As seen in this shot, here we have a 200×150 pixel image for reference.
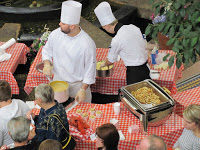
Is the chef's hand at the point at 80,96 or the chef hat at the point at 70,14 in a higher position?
the chef hat at the point at 70,14

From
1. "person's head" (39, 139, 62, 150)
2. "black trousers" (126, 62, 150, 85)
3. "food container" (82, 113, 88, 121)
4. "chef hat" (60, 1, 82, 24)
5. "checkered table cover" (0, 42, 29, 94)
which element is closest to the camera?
"person's head" (39, 139, 62, 150)

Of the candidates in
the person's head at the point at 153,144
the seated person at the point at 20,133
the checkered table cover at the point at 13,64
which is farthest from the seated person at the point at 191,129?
the checkered table cover at the point at 13,64

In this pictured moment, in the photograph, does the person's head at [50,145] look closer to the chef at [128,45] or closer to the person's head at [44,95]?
the person's head at [44,95]

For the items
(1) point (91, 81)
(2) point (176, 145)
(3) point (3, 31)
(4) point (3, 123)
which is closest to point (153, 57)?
(1) point (91, 81)

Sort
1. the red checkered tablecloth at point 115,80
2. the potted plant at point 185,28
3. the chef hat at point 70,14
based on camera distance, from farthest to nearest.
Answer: the red checkered tablecloth at point 115,80, the chef hat at point 70,14, the potted plant at point 185,28

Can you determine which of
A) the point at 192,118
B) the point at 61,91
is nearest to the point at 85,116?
the point at 61,91

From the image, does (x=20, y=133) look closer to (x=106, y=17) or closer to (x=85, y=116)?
(x=85, y=116)

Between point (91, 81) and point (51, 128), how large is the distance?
1075 mm

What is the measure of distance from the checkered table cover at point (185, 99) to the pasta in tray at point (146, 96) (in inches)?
18.3

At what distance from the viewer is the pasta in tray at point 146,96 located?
367 cm

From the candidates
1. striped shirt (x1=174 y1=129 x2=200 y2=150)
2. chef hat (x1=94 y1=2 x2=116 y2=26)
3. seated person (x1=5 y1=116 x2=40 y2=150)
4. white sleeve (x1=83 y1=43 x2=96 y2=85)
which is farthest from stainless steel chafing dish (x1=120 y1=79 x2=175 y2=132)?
seated person (x1=5 y1=116 x2=40 y2=150)

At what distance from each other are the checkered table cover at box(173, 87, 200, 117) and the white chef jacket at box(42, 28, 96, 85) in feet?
3.71

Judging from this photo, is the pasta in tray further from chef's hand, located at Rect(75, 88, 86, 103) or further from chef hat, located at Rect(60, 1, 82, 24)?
chef hat, located at Rect(60, 1, 82, 24)

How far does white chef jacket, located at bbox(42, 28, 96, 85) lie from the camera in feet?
12.6
